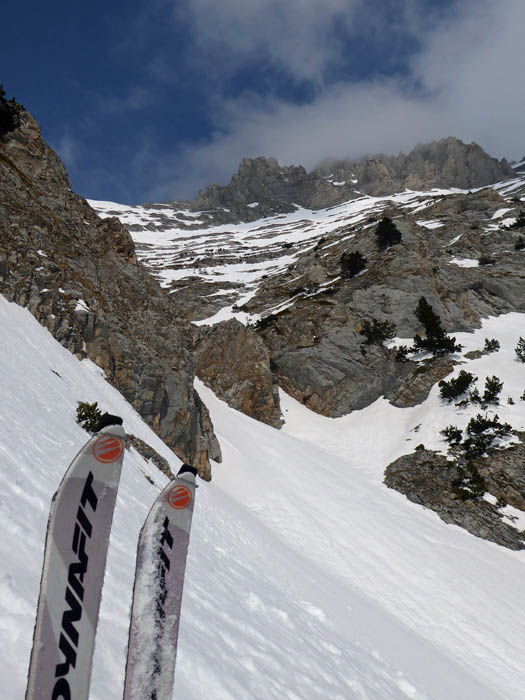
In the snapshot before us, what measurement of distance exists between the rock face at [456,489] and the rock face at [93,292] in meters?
13.5

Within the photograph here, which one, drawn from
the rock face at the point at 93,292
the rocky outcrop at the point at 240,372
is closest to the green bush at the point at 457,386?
the rocky outcrop at the point at 240,372

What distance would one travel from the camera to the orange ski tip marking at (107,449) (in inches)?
99.4

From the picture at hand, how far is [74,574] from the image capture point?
90.1 inches

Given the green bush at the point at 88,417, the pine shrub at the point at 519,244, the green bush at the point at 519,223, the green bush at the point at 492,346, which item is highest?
the green bush at the point at 519,223

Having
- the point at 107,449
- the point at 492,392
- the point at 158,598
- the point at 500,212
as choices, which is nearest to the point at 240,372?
the point at 492,392

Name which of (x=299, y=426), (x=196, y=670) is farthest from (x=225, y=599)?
(x=299, y=426)

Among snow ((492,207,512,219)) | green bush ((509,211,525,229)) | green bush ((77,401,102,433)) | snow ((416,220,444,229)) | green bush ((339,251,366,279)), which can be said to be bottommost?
green bush ((77,401,102,433))

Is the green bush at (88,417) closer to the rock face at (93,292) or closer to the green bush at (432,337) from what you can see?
the rock face at (93,292)

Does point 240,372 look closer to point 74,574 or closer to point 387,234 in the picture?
point 74,574

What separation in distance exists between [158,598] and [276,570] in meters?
9.33

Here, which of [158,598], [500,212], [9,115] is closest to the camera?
[158,598]

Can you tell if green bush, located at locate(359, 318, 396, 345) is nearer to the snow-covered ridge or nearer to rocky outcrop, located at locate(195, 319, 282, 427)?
rocky outcrop, located at locate(195, 319, 282, 427)

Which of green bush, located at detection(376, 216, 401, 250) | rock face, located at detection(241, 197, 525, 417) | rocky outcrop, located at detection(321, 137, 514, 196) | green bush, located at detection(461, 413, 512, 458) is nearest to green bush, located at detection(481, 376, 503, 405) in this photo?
green bush, located at detection(461, 413, 512, 458)

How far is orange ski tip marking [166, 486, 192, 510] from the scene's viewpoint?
9.71ft
